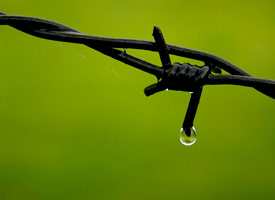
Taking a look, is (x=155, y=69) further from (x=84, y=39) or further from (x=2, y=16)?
(x=2, y=16)

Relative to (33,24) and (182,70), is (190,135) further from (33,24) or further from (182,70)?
(33,24)

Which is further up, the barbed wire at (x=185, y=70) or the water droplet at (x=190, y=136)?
the barbed wire at (x=185, y=70)

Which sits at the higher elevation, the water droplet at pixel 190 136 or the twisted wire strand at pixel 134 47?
the twisted wire strand at pixel 134 47

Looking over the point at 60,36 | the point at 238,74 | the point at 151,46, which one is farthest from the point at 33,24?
the point at 238,74

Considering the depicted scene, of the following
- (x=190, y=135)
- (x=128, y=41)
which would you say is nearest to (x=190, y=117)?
(x=190, y=135)

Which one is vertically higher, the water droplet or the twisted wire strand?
the twisted wire strand

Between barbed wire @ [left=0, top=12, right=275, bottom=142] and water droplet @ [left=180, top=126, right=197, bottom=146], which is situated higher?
barbed wire @ [left=0, top=12, right=275, bottom=142]

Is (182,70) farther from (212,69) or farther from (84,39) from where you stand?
(84,39)
